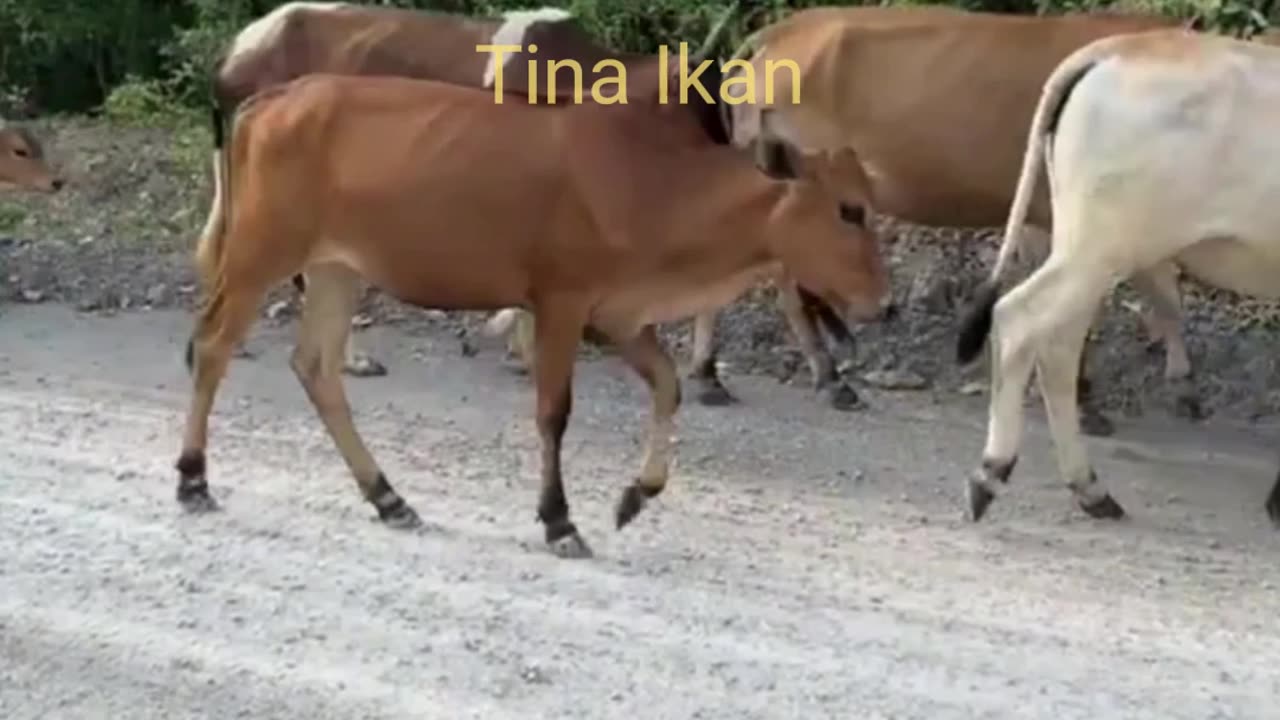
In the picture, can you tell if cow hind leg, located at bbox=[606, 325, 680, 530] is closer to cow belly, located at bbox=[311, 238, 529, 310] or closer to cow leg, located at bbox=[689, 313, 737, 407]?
cow belly, located at bbox=[311, 238, 529, 310]

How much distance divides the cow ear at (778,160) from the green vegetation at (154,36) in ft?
19.0

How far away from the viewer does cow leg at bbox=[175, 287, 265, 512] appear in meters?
7.87

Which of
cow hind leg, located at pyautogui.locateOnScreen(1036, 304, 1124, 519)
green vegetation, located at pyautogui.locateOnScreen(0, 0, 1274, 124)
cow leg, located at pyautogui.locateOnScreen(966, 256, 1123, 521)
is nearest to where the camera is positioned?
cow leg, located at pyautogui.locateOnScreen(966, 256, 1123, 521)

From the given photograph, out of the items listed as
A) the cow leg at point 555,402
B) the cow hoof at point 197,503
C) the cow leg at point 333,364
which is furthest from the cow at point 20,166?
the cow leg at point 555,402

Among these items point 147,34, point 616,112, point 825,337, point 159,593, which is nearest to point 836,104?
point 825,337

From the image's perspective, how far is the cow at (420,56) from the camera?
10.1 m

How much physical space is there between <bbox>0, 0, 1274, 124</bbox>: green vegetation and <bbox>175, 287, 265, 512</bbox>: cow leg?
6146 millimetres

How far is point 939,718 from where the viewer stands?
601 cm

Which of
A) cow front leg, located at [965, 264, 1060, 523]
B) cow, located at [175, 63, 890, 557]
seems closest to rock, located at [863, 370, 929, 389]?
cow front leg, located at [965, 264, 1060, 523]

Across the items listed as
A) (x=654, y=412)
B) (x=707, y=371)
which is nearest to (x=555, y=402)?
(x=654, y=412)

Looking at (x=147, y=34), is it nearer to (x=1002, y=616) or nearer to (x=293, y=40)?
(x=293, y=40)

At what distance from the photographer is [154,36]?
59.2 feet

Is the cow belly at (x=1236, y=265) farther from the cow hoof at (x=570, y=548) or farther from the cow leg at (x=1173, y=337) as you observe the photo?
the cow hoof at (x=570, y=548)

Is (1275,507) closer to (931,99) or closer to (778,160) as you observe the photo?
(778,160)
